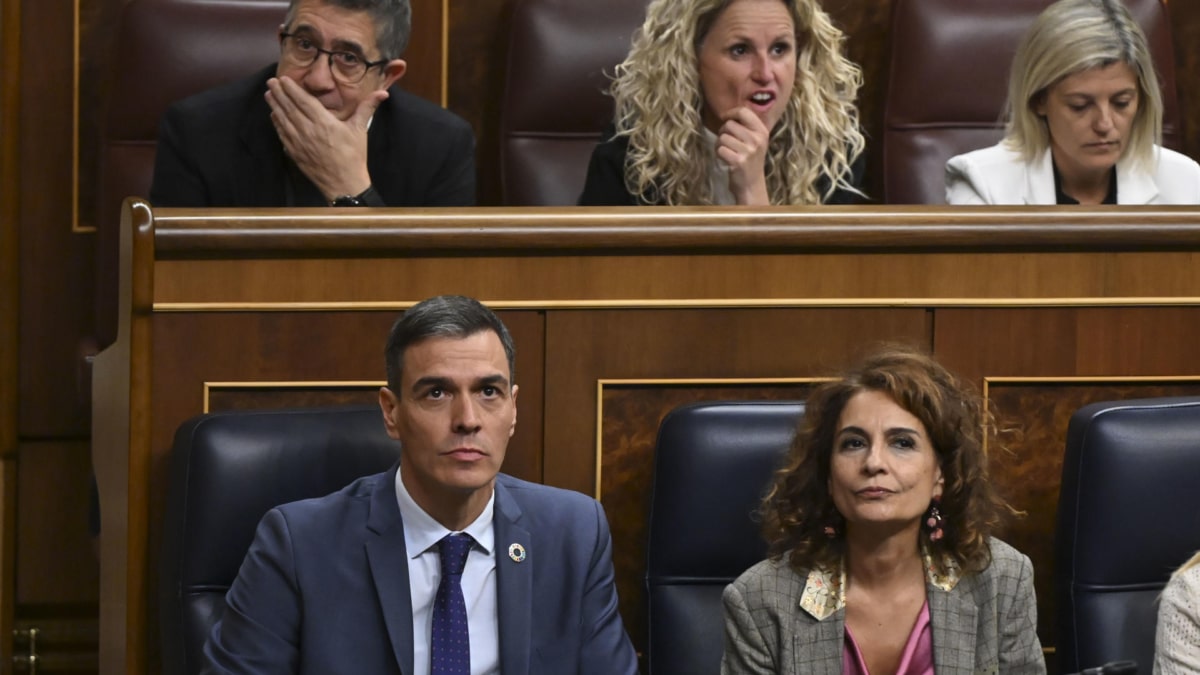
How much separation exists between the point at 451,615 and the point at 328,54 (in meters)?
0.53

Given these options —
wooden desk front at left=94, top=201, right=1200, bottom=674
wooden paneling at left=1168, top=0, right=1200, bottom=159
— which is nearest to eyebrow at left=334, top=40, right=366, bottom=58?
wooden desk front at left=94, top=201, right=1200, bottom=674

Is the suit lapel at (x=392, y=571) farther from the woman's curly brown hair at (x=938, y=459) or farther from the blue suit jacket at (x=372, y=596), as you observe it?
the woman's curly brown hair at (x=938, y=459)

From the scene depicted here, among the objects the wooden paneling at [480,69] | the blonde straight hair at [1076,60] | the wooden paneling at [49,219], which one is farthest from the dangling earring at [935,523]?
the wooden paneling at [49,219]

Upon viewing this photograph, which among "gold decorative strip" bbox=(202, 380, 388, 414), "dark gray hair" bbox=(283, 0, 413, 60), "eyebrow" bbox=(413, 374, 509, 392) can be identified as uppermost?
"dark gray hair" bbox=(283, 0, 413, 60)

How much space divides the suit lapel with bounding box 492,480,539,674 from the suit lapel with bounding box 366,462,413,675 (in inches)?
2.0

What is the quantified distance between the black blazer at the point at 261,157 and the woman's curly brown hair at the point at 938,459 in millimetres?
452

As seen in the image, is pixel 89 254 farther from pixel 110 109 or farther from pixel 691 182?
pixel 691 182

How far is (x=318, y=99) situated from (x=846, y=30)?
61cm

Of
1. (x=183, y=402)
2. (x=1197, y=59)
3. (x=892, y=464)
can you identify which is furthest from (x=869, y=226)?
(x=1197, y=59)

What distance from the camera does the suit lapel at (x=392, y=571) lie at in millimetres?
983

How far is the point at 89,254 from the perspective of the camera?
161 centimetres

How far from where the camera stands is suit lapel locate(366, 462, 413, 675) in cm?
98

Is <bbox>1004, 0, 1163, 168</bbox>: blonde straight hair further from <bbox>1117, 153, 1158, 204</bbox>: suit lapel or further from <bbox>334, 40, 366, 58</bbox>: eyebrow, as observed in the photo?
<bbox>334, 40, 366, 58</bbox>: eyebrow

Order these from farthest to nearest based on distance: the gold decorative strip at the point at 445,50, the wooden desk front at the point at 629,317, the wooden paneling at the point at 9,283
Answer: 1. the gold decorative strip at the point at 445,50
2. the wooden paneling at the point at 9,283
3. the wooden desk front at the point at 629,317
